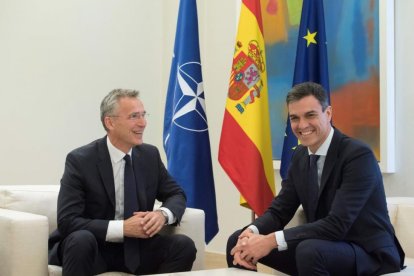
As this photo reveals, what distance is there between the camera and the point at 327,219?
7.91ft

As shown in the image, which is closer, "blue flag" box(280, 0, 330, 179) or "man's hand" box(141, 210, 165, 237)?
"man's hand" box(141, 210, 165, 237)

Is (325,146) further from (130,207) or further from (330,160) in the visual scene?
(130,207)

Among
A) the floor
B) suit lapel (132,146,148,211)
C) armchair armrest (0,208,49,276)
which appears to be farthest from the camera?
the floor

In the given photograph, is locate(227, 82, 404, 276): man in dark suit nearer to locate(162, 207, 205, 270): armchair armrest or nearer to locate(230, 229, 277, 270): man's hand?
locate(230, 229, 277, 270): man's hand

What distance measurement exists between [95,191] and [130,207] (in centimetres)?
19

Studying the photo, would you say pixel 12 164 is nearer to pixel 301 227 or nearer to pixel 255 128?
pixel 255 128

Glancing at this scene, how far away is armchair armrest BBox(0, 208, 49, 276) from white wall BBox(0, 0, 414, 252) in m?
1.87

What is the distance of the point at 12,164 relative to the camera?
4.33 metres

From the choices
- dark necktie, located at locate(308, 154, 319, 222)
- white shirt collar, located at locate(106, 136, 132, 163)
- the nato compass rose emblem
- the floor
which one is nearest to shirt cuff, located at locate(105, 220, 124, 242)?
white shirt collar, located at locate(106, 136, 132, 163)

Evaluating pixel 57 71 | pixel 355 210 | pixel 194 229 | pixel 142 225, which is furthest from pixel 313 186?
pixel 57 71

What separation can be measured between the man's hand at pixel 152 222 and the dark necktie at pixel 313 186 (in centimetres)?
71

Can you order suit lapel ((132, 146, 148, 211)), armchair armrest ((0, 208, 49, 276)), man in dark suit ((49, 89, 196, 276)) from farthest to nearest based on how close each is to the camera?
suit lapel ((132, 146, 148, 211)) < man in dark suit ((49, 89, 196, 276)) < armchair armrest ((0, 208, 49, 276))

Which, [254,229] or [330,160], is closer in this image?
[330,160]

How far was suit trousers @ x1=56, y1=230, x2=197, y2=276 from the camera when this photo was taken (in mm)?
2502
